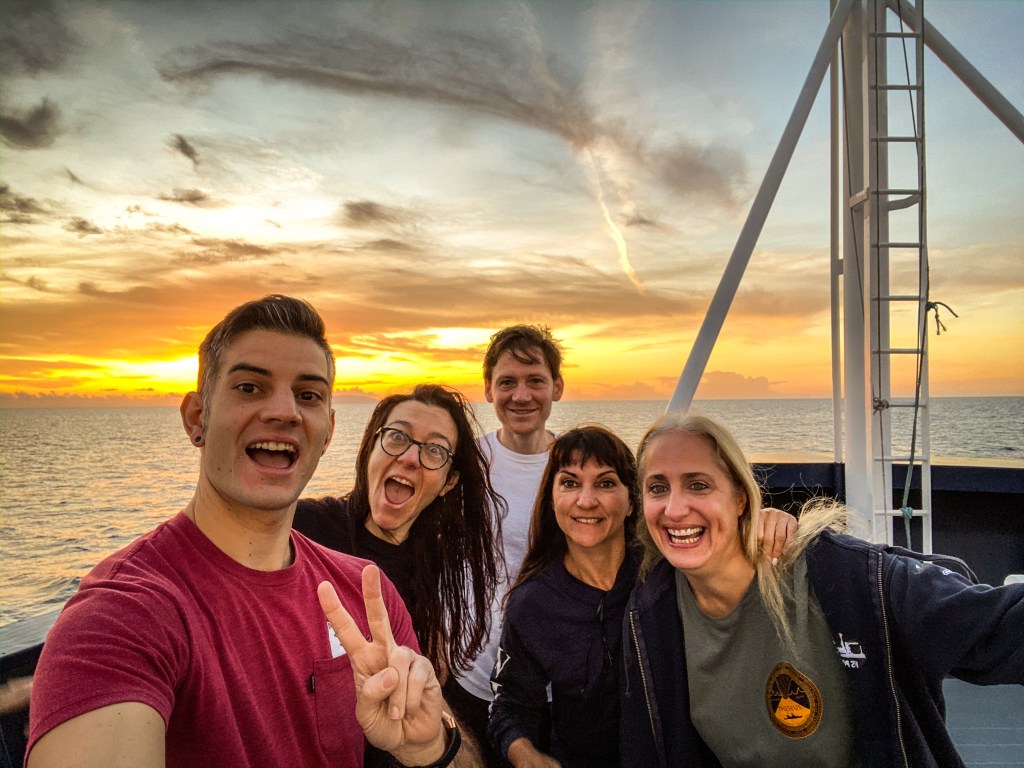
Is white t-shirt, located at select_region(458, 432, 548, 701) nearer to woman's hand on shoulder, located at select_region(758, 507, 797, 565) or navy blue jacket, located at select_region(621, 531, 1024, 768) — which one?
navy blue jacket, located at select_region(621, 531, 1024, 768)

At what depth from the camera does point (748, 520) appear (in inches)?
91.7

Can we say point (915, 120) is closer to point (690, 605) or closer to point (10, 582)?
point (690, 605)

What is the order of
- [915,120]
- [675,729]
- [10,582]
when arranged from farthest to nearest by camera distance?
[10,582] < [915,120] < [675,729]

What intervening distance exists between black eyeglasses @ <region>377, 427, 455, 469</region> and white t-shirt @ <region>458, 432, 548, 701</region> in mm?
434

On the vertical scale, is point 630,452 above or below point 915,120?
below

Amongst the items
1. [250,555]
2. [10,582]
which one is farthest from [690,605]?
[10,582]

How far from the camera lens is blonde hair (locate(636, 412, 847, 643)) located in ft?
7.10

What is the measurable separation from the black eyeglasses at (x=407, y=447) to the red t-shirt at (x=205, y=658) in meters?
0.99

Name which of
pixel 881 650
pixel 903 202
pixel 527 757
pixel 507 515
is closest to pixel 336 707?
pixel 527 757

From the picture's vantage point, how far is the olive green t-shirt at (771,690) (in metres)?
2.04

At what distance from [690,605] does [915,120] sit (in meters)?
4.95

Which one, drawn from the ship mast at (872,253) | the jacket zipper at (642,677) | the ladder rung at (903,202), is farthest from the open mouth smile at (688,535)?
the ladder rung at (903,202)

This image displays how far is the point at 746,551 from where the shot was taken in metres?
2.28

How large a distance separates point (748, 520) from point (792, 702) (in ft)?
1.83
